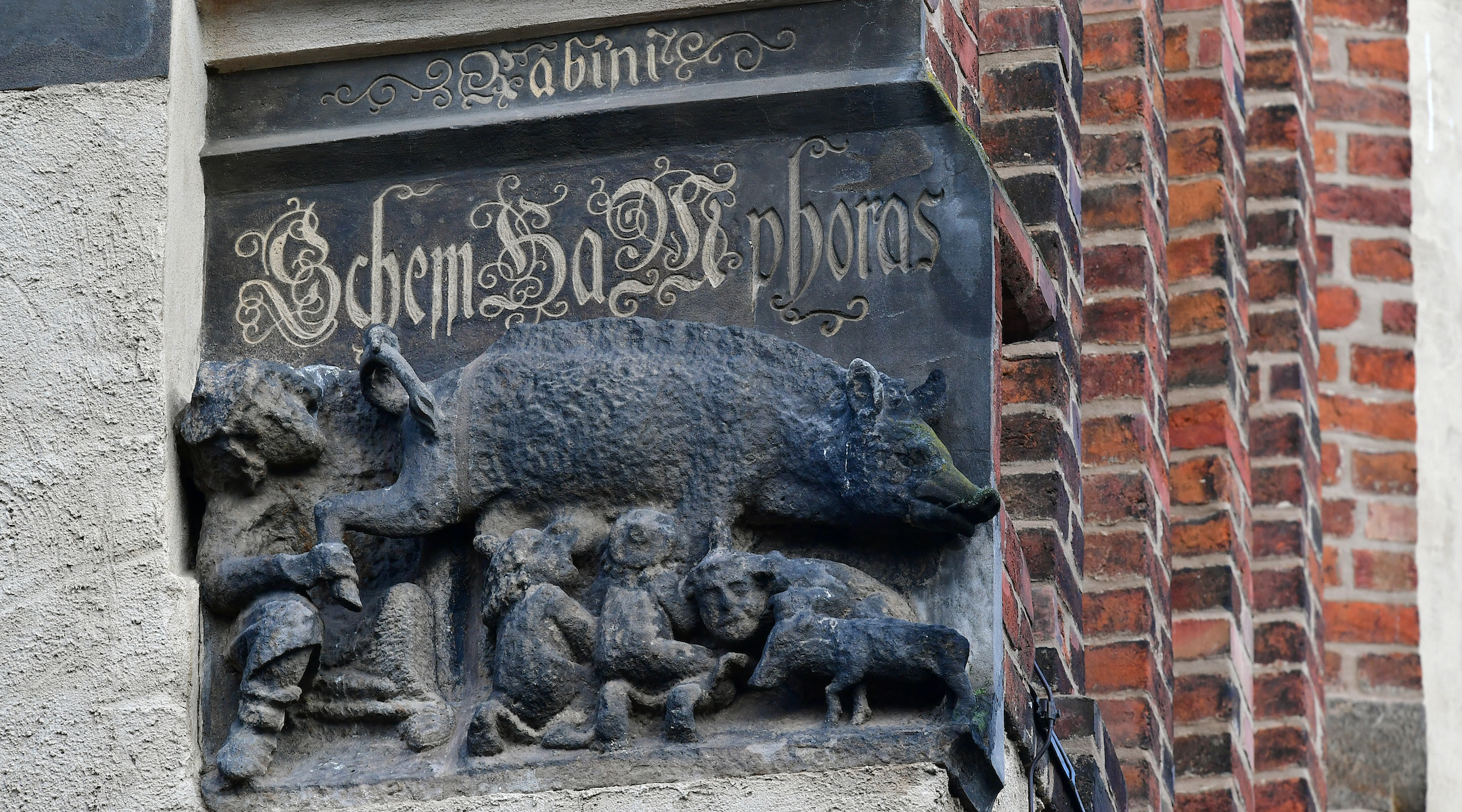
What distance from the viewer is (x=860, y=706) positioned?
13.9 feet

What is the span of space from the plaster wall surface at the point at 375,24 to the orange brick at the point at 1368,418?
490 centimetres

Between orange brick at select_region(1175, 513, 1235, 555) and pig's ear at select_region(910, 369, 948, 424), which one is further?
orange brick at select_region(1175, 513, 1235, 555)

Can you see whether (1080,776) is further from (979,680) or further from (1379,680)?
(1379,680)

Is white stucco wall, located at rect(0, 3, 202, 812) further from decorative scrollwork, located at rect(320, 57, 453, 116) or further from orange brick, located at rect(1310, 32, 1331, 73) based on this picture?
orange brick, located at rect(1310, 32, 1331, 73)

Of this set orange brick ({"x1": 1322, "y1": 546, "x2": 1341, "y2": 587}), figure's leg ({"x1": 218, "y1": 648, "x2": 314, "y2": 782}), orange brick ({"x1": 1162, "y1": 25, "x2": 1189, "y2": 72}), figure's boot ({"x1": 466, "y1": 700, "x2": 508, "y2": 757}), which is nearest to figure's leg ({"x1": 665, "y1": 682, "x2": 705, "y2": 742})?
figure's boot ({"x1": 466, "y1": 700, "x2": 508, "y2": 757})

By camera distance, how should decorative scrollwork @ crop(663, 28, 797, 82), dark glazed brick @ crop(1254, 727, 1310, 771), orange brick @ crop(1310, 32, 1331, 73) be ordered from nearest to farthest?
decorative scrollwork @ crop(663, 28, 797, 82) < dark glazed brick @ crop(1254, 727, 1310, 771) < orange brick @ crop(1310, 32, 1331, 73)

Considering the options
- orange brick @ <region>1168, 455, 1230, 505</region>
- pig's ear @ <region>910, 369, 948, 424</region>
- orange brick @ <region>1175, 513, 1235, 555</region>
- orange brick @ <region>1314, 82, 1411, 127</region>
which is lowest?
orange brick @ <region>1175, 513, 1235, 555</region>

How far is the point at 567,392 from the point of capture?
461 cm

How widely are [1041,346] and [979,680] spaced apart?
181cm

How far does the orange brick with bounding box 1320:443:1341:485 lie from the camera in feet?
30.1

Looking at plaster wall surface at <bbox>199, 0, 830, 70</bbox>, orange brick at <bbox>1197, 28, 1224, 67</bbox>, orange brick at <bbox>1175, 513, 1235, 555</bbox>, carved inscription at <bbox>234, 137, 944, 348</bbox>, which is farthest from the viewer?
orange brick at <bbox>1197, 28, 1224, 67</bbox>

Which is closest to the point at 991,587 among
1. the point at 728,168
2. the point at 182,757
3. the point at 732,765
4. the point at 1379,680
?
the point at 732,765

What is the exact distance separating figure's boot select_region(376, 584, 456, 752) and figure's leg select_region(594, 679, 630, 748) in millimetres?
279

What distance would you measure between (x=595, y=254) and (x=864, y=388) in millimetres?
576
